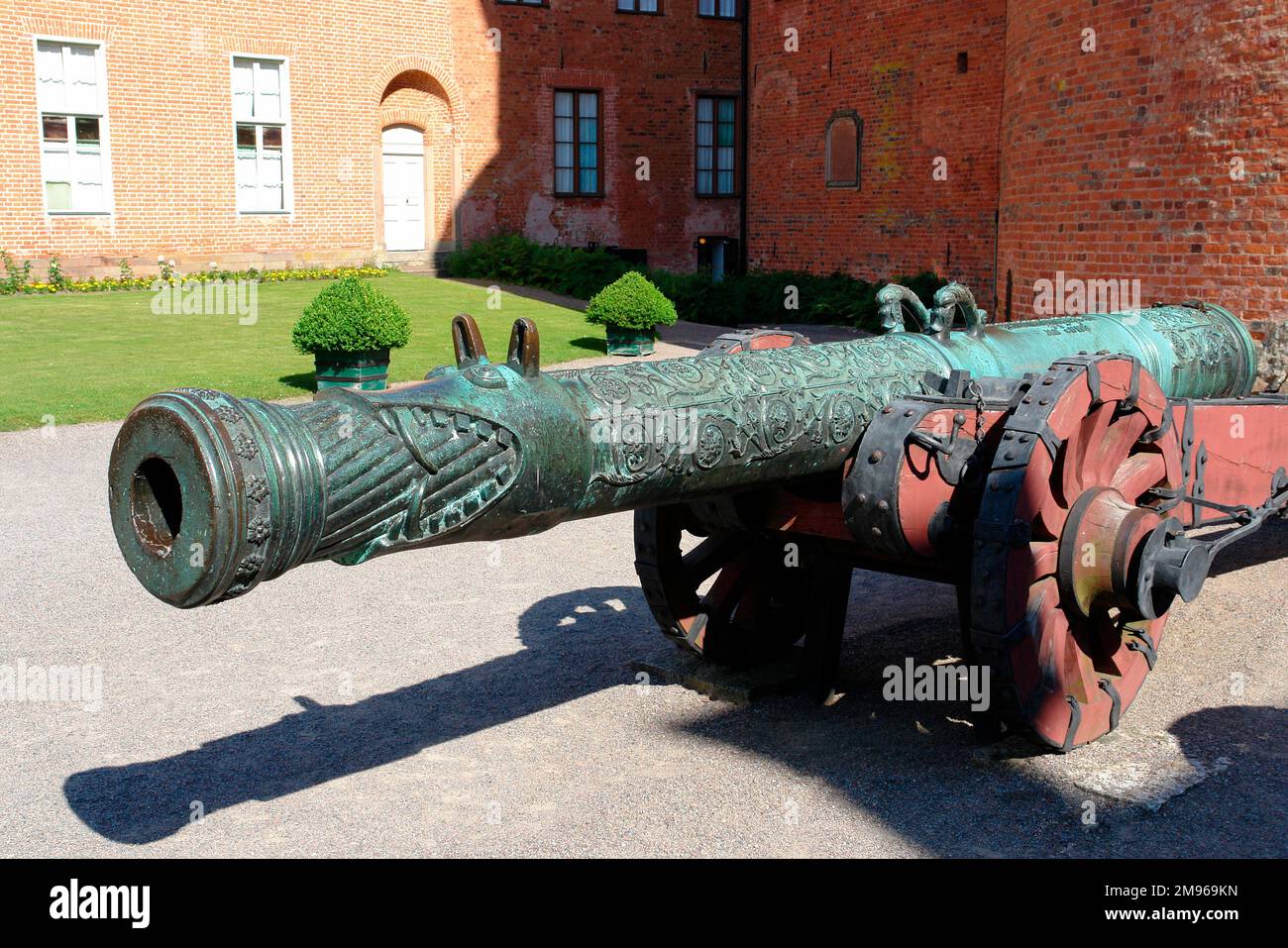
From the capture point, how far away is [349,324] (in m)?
12.1

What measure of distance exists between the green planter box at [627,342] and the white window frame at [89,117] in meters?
9.17

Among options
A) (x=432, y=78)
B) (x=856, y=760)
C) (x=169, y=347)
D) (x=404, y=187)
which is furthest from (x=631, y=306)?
(x=856, y=760)

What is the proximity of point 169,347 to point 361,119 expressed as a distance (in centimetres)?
918

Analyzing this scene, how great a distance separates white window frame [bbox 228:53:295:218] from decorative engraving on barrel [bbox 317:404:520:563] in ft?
65.0

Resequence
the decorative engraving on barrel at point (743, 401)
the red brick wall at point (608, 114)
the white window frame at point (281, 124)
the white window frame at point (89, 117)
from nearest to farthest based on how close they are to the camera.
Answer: the decorative engraving on barrel at point (743, 401) < the white window frame at point (89, 117) < the white window frame at point (281, 124) < the red brick wall at point (608, 114)

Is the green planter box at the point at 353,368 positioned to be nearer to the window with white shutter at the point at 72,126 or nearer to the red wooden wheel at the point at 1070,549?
the red wooden wheel at the point at 1070,549

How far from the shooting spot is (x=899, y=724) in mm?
4715

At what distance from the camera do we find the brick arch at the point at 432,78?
22750 millimetres

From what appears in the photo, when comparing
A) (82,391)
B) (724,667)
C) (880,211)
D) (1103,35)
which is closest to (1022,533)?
(724,667)

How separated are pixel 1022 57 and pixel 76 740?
9.86 meters

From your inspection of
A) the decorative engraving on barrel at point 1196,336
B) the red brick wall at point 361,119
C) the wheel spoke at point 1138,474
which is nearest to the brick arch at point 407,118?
the red brick wall at point 361,119

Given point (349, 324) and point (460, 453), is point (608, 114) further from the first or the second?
point (460, 453)

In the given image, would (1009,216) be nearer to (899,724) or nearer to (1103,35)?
(1103,35)

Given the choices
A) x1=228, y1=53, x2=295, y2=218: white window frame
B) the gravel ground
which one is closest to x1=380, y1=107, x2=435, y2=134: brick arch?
x1=228, y1=53, x2=295, y2=218: white window frame
